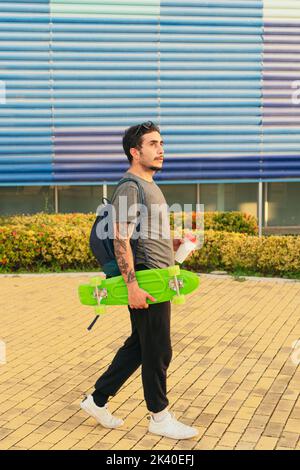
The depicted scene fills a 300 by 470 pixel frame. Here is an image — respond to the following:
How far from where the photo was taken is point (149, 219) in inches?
175

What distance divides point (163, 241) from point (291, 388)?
1.85 metres

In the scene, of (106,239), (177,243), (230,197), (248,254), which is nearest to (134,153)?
A: (106,239)

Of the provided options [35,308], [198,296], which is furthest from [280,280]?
[35,308]

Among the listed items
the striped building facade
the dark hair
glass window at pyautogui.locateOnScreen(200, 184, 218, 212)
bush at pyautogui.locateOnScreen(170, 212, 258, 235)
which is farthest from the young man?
glass window at pyautogui.locateOnScreen(200, 184, 218, 212)

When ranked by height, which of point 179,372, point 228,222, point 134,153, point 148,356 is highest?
point 134,153

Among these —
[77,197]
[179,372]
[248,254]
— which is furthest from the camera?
[77,197]

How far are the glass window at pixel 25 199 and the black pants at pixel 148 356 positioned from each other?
1010cm

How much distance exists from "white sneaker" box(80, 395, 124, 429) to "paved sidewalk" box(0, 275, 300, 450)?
0.05 m

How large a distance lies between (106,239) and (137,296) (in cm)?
43

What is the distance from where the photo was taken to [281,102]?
14.5m

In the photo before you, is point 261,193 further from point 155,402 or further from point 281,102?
point 155,402

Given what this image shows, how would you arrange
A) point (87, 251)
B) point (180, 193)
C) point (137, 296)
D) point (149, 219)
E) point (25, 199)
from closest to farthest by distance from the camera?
point (137, 296), point (149, 219), point (87, 251), point (25, 199), point (180, 193)

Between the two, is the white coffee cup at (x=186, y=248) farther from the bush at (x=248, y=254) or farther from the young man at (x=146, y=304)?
the bush at (x=248, y=254)

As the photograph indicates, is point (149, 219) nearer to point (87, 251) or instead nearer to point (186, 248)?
point (186, 248)
